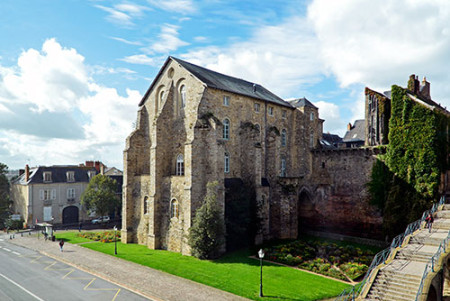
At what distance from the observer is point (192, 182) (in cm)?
2786

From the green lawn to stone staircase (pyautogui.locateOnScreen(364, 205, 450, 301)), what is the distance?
4.59 metres

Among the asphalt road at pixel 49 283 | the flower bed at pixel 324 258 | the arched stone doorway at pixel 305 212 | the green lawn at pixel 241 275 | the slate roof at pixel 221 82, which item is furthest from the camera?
the arched stone doorway at pixel 305 212

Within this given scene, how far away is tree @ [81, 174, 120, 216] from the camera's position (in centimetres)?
4569

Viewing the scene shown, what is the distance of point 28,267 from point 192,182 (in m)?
14.7

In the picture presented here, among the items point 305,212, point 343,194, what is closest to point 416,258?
point 343,194

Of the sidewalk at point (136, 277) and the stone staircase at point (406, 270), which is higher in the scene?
the stone staircase at point (406, 270)

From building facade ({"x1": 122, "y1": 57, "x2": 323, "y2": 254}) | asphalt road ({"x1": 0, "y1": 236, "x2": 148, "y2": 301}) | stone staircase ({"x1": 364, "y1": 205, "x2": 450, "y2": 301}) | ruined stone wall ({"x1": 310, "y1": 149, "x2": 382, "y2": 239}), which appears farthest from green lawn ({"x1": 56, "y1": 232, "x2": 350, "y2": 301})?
ruined stone wall ({"x1": 310, "y1": 149, "x2": 382, "y2": 239})

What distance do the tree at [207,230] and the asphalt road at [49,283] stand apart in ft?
24.1

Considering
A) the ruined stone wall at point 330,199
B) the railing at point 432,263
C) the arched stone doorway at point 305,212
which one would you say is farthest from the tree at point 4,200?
the railing at point 432,263

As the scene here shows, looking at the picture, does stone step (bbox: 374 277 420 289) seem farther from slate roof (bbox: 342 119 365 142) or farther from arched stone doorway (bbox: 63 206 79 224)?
arched stone doorway (bbox: 63 206 79 224)

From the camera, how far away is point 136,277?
22.6 meters

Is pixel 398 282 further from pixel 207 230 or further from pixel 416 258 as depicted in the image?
pixel 207 230

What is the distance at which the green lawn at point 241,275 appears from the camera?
1983cm

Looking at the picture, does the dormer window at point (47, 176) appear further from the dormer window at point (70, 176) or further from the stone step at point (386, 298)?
the stone step at point (386, 298)
